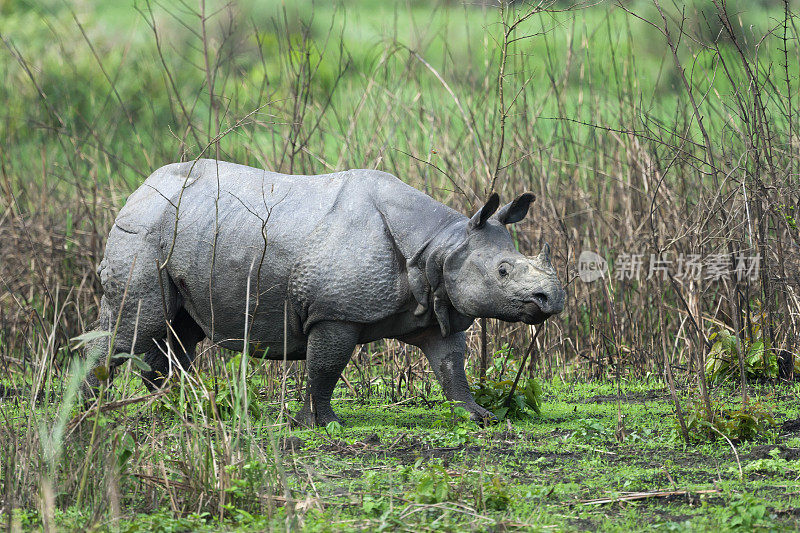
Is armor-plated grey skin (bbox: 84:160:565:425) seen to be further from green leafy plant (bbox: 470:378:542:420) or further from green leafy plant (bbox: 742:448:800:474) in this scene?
green leafy plant (bbox: 742:448:800:474)

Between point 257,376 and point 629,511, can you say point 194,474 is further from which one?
point 257,376

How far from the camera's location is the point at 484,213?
175 inches

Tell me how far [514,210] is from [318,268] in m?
0.92

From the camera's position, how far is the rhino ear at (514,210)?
4547mm

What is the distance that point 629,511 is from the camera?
3314 millimetres

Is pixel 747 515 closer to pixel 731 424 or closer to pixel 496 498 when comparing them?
pixel 496 498

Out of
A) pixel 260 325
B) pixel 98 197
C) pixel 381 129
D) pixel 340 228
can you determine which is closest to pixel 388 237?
pixel 340 228

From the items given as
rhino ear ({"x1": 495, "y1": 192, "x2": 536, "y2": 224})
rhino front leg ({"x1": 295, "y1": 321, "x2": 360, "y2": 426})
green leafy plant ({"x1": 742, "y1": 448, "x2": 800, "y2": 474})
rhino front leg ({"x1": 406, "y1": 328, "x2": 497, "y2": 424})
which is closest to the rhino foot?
rhino front leg ({"x1": 295, "y1": 321, "x2": 360, "y2": 426})

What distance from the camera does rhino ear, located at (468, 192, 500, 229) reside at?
173 inches

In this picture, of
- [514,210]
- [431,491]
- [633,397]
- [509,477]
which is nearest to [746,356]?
[633,397]

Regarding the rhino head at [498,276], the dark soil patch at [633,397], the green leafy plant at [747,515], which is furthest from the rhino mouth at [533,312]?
the green leafy plant at [747,515]

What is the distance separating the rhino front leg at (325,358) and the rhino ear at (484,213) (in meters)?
0.70

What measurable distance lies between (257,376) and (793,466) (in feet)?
9.73

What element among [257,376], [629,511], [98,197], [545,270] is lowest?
[629,511]
